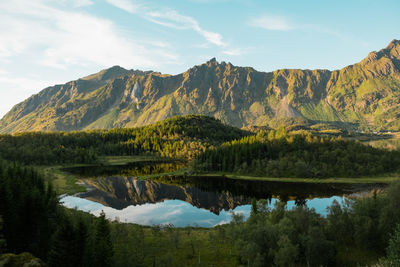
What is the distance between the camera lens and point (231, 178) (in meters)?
149

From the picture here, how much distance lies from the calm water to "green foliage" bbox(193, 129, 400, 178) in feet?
57.6

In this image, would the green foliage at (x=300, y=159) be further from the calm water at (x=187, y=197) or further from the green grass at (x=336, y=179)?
the calm water at (x=187, y=197)

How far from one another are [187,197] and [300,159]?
8135 cm

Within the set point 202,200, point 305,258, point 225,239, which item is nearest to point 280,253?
point 305,258

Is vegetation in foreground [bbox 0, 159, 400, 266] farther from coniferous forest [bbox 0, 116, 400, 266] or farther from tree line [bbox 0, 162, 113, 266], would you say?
coniferous forest [bbox 0, 116, 400, 266]

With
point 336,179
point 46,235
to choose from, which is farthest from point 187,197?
point 336,179

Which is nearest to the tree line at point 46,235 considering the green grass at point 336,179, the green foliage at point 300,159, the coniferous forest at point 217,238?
the coniferous forest at point 217,238

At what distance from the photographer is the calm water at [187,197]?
85562 millimetres

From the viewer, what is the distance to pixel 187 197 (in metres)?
110

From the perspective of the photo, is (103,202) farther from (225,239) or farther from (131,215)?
(225,239)

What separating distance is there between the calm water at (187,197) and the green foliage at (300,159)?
1755 centimetres

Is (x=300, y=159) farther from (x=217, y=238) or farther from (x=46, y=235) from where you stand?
(x=46, y=235)

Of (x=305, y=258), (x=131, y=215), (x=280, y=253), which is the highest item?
(x=280, y=253)

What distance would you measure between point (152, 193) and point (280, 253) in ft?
282
